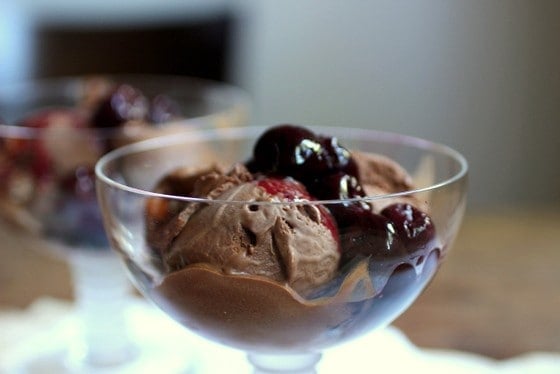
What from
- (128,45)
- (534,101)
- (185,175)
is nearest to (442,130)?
(534,101)

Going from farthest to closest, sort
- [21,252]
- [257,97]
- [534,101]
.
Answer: [257,97] → [534,101] → [21,252]

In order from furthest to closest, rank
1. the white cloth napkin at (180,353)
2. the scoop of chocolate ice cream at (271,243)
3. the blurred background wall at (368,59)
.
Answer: the blurred background wall at (368,59) < the white cloth napkin at (180,353) < the scoop of chocolate ice cream at (271,243)

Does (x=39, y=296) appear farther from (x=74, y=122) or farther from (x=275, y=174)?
(x=275, y=174)

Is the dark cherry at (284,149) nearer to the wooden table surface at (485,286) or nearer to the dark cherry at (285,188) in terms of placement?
the dark cherry at (285,188)

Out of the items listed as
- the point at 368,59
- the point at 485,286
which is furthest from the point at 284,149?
the point at 368,59

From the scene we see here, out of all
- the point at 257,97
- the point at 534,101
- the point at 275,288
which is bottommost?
the point at 257,97

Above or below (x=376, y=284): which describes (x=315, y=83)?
below

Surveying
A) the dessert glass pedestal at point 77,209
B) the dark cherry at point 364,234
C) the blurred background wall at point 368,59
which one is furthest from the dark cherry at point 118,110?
the blurred background wall at point 368,59
